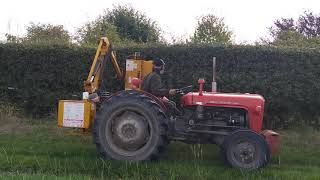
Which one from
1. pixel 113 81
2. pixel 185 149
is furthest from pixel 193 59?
pixel 185 149

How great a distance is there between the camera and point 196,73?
1421cm

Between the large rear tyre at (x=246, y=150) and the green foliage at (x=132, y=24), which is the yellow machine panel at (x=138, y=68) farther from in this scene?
the green foliage at (x=132, y=24)

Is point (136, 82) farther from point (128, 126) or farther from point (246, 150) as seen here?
point (246, 150)

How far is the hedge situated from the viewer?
1373cm

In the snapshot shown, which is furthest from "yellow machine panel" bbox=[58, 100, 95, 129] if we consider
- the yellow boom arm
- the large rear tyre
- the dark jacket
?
the large rear tyre

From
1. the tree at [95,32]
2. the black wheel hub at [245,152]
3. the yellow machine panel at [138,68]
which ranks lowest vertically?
the black wheel hub at [245,152]

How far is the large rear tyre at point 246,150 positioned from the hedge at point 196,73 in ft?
13.1

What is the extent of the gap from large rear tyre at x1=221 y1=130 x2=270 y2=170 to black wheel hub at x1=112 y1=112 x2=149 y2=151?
1428 millimetres

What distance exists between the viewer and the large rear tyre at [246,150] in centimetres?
991

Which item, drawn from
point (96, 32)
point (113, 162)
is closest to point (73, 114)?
point (113, 162)

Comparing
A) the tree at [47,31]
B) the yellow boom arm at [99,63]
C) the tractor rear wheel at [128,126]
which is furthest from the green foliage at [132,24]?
the tractor rear wheel at [128,126]

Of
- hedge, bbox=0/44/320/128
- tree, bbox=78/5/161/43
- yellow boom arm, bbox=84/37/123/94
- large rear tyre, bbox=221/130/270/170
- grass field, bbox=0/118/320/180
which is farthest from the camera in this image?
tree, bbox=78/5/161/43

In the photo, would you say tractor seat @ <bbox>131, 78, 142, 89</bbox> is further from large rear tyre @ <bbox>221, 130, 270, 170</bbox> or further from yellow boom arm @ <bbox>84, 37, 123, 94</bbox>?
large rear tyre @ <bbox>221, 130, 270, 170</bbox>

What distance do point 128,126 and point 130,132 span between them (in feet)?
0.36
